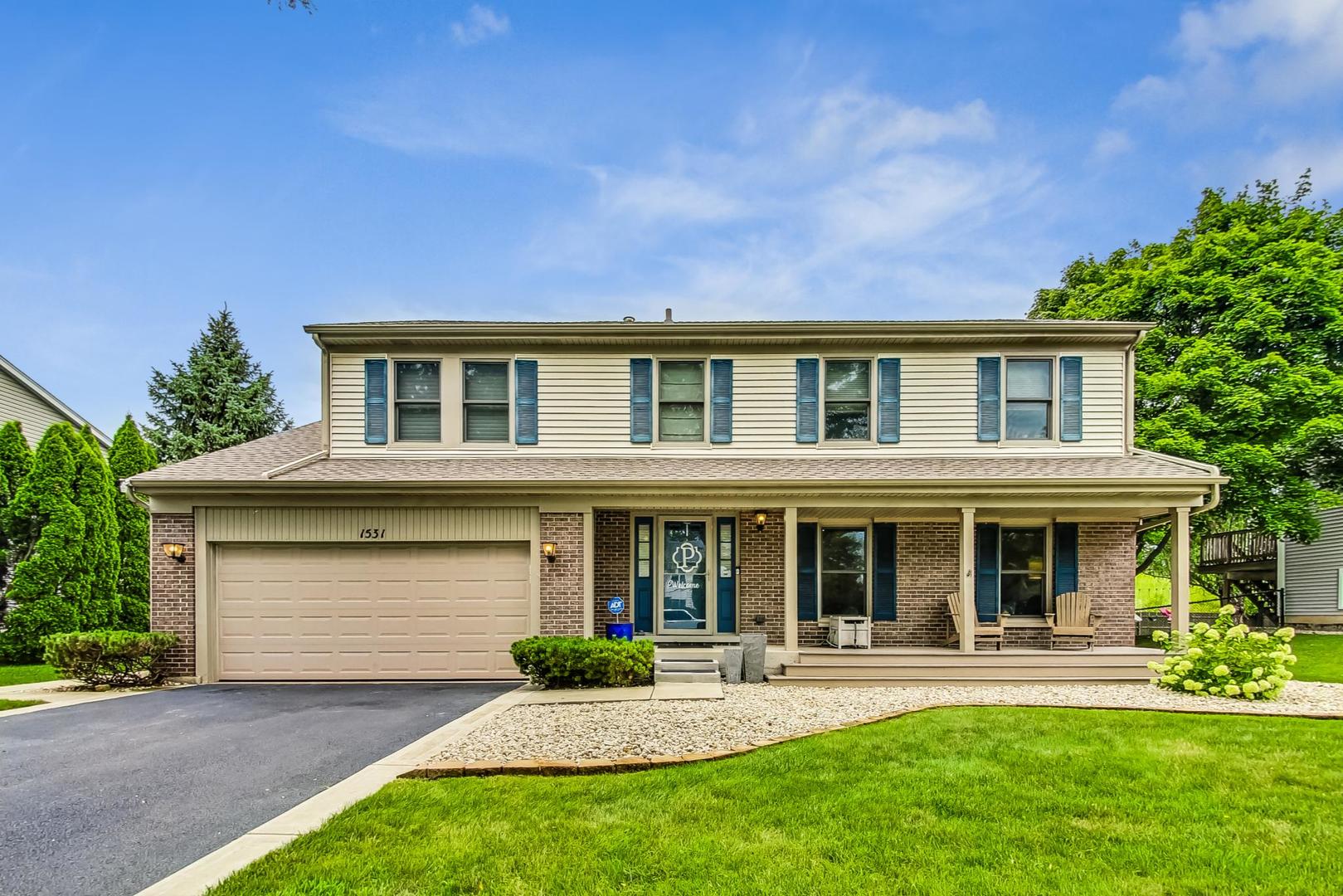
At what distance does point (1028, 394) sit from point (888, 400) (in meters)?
2.33

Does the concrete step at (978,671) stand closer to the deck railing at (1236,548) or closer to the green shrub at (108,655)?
the green shrub at (108,655)

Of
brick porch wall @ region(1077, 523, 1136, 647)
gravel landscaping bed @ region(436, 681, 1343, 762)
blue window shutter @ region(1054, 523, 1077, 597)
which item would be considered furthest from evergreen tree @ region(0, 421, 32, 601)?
brick porch wall @ region(1077, 523, 1136, 647)

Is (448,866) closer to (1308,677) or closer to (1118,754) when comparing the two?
(1118,754)

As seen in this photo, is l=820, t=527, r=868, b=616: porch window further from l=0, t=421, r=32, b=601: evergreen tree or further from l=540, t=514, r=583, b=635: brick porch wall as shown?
l=0, t=421, r=32, b=601: evergreen tree

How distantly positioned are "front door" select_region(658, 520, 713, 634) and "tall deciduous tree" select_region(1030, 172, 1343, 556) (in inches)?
400

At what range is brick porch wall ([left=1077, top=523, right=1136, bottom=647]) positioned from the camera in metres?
10.5

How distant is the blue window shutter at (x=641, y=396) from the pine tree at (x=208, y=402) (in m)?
16.6

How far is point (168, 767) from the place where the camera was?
17.9 ft

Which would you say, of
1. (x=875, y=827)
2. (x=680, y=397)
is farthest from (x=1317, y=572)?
(x=875, y=827)

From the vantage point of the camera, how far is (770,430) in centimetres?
1088

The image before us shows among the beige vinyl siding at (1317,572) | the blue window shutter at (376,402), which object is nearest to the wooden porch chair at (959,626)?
the blue window shutter at (376,402)

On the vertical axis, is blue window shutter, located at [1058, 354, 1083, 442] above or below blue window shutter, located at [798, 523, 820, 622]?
above

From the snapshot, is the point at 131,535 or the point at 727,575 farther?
the point at 131,535

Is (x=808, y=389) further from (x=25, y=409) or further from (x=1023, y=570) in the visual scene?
(x=25, y=409)
